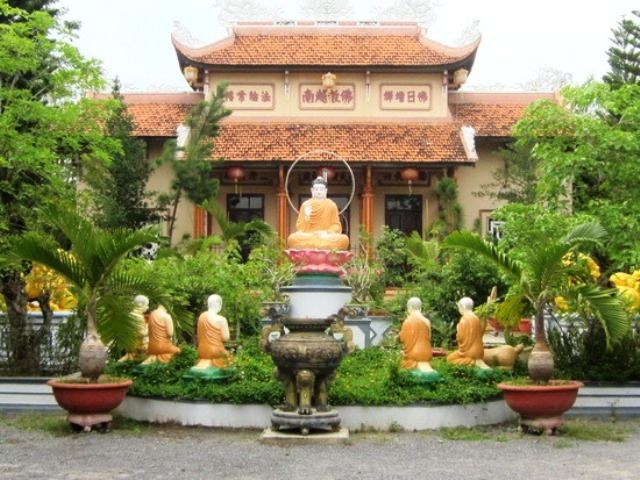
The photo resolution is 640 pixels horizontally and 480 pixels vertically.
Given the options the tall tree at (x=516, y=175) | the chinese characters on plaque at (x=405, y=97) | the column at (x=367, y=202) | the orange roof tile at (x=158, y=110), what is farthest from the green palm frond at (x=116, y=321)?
the chinese characters on plaque at (x=405, y=97)

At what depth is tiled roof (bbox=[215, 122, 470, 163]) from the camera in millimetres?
22578

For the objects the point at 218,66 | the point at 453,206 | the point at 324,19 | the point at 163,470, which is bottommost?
the point at 163,470

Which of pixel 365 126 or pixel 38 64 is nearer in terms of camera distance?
pixel 38 64

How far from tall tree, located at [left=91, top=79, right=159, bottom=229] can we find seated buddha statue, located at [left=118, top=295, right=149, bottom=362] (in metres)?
8.40

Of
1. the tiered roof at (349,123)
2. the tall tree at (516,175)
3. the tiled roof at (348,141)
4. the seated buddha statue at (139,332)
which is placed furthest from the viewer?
the tiered roof at (349,123)

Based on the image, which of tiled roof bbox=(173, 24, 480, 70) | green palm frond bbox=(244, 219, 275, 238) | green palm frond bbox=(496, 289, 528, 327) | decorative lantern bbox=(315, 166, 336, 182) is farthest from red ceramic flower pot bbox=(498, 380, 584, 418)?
tiled roof bbox=(173, 24, 480, 70)

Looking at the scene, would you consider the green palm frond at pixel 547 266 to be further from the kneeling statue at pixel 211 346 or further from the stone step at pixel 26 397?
the stone step at pixel 26 397

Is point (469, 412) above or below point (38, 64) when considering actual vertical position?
below

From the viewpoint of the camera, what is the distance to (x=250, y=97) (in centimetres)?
2455

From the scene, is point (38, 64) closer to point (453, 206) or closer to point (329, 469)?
point (329, 469)

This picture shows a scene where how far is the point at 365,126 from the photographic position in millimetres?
24109

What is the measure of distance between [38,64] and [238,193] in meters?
12.8

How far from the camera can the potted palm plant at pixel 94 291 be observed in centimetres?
932

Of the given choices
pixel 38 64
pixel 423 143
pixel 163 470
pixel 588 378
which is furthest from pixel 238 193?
pixel 163 470
